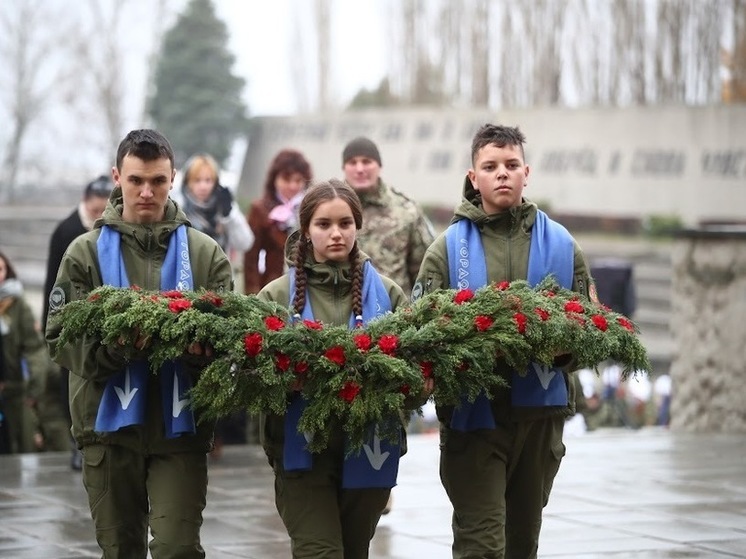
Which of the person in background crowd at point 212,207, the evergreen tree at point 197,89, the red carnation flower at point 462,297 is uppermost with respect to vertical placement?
the evergreen tree at point 197,89

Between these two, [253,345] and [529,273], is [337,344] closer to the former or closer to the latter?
[253,345]

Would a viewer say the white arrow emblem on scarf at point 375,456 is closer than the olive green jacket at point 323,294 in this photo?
Yes

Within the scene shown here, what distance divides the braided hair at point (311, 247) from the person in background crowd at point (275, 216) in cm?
438

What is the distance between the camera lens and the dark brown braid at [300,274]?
5402mm

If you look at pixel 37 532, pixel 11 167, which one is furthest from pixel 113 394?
pixel 11 167

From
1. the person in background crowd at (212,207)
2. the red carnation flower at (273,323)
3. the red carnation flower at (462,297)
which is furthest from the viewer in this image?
the person in background crowd at (212,207)

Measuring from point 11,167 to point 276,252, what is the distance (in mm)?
24478

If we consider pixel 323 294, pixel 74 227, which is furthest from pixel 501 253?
pixel 74 227

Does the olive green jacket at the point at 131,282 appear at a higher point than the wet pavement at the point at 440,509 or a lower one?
higher

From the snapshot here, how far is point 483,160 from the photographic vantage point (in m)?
5.77

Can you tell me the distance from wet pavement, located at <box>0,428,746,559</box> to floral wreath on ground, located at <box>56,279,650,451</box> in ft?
7.60

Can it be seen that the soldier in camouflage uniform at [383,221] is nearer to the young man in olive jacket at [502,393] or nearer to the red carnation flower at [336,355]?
the young man in olive jacket at [502,393]

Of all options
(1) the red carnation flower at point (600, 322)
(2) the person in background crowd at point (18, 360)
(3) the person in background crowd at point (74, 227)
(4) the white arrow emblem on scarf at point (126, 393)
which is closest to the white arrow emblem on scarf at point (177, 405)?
(4) the white arrow emblem on scarf at point (126, 393)

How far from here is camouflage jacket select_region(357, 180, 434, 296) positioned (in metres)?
8.52
